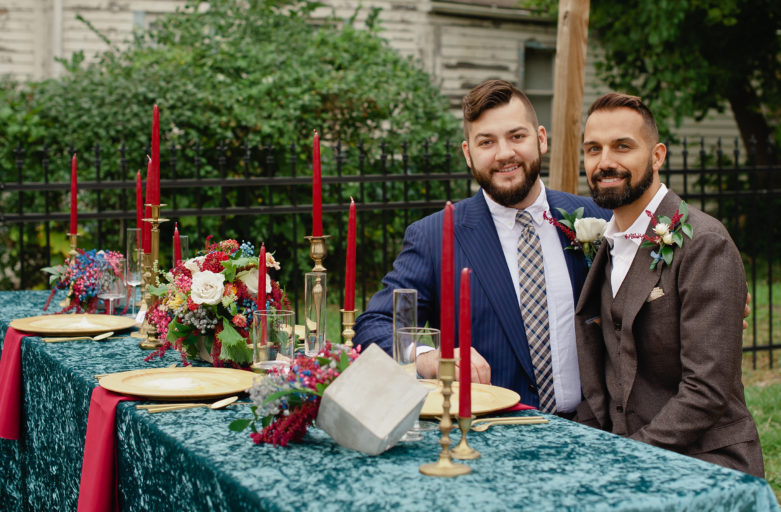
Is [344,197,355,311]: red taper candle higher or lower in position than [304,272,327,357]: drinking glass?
higher

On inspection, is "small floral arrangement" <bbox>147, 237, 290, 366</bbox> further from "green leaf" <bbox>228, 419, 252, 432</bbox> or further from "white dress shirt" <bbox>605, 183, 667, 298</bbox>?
"white dress shirt" <bbox>605, 183, 667, 298</bbox>

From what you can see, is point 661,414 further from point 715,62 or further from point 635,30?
point 715,62

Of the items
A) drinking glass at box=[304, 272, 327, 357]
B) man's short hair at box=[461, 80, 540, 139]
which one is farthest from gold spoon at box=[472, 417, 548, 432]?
man's short hair at box=[461, 80, 540, 139]

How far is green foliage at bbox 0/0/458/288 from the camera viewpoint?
338 inches

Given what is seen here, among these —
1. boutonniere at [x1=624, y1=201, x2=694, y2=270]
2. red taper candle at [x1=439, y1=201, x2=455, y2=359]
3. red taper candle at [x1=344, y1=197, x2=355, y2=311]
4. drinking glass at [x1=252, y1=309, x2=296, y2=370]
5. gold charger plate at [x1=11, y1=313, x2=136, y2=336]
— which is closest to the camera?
red taper candle at [x1=439, y1=201, x2=455, y2=359]

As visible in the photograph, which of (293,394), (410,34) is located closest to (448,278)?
(293,394)

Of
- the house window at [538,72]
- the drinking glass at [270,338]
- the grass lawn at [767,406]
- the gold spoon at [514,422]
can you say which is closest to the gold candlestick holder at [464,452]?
the gold spoon at [514,422]

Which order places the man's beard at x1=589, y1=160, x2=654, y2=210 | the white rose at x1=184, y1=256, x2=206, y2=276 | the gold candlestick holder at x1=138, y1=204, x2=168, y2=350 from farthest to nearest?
the gold candlestick holder at x1=138, y1=204, x2=168, y2=350
the white rose at x1=184, y1=256, x2=206, y2=276
the man's beard at x1=589, y1=160, x2=654, y2=210

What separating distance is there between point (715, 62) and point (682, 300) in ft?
41.0

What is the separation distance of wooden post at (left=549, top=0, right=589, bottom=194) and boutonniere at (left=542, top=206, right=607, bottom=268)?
1817 millimetres

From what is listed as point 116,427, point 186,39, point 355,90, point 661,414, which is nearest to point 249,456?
point 116,427

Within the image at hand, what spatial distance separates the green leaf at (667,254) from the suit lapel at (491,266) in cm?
74

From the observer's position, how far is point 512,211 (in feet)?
11.1

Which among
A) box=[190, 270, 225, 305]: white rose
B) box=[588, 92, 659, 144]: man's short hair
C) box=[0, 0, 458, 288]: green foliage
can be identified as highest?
box=[0, 0, 458, 288]: green foliage
